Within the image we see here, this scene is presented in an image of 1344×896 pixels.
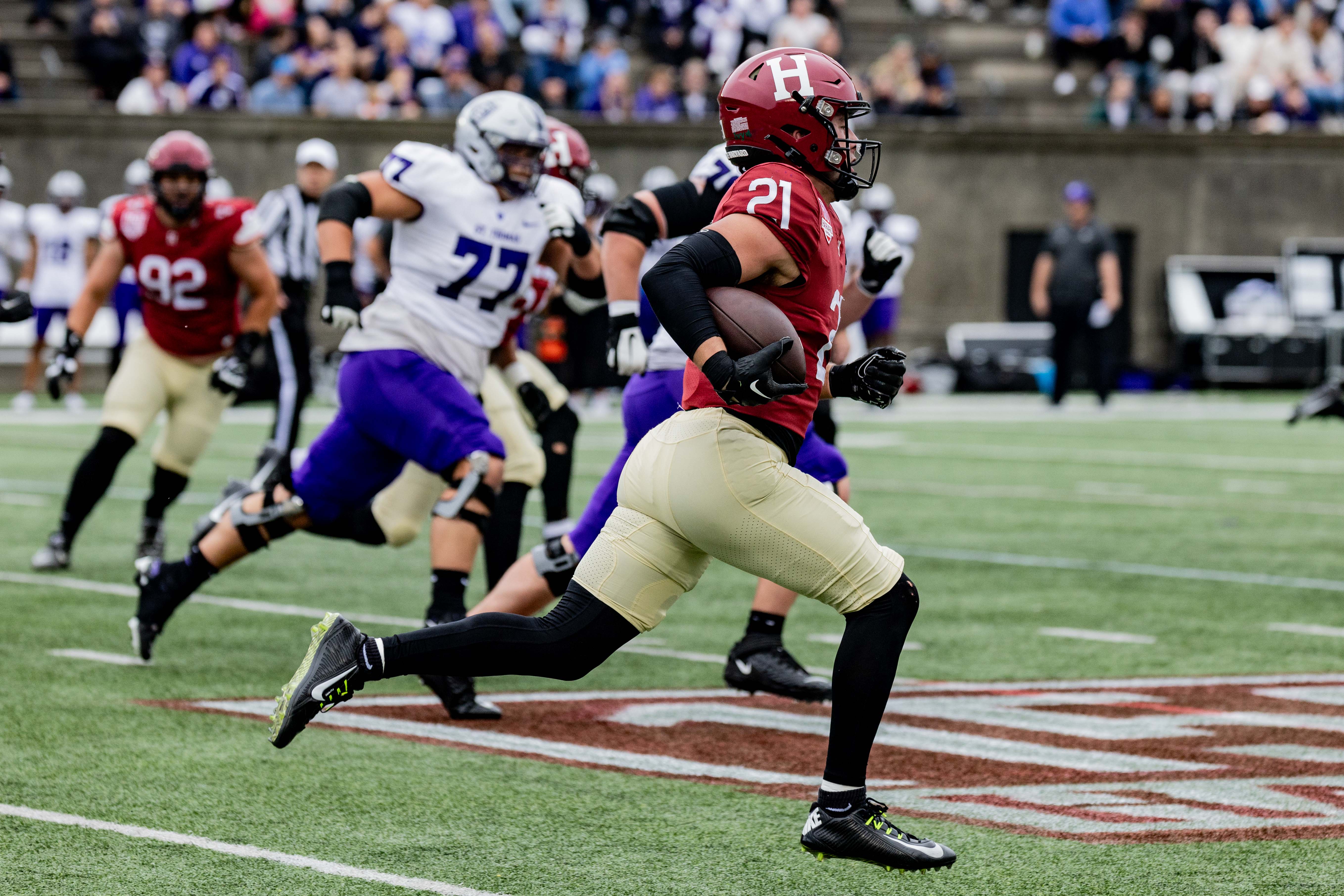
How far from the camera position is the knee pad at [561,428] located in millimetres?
7340

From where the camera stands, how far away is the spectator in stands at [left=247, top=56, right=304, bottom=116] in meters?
21.9

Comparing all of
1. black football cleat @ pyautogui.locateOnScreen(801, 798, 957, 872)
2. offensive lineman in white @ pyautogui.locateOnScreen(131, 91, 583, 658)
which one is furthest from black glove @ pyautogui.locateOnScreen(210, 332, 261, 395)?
black football cleat @ pyautogui.locateOnScreen(801, 798, 957, 872)

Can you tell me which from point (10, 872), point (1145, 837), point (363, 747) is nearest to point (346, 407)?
point (363, 747)

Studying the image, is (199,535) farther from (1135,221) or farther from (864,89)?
(1135,221)

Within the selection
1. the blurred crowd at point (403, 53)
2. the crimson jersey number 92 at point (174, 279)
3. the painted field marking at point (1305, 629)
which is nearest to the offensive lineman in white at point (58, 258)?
the blurred crowd at point (403, 53)

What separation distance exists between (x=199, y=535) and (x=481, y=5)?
17.4 m

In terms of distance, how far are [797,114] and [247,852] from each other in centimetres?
193

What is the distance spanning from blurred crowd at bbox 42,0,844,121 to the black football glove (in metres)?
17.0

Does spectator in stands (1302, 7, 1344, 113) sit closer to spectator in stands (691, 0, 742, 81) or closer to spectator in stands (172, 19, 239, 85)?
spectator in stands (691, 0, 742, 81)

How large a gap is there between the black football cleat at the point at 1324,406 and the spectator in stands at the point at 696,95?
1339cm

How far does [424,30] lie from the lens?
22438 mm

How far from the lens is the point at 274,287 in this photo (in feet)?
26.7

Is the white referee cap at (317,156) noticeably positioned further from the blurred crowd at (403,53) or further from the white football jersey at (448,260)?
the blurred crowd at (403,53)

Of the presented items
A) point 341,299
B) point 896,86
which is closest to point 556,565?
point 341,299
